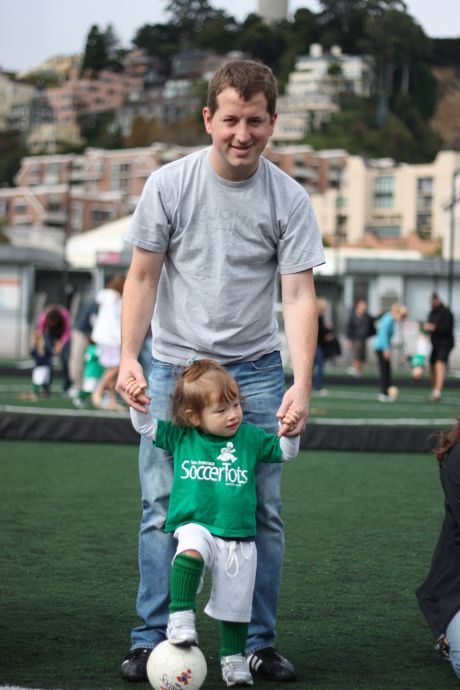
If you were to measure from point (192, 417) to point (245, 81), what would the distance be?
1083mm

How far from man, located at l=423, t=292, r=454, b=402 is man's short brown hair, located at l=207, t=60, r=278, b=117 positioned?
645 inches

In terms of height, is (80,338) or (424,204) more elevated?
(424,204)

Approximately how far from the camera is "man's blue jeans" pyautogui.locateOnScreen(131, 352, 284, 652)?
4184mm

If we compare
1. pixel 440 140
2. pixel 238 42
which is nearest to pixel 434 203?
pixel 440 140

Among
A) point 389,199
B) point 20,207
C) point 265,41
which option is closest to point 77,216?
point 20,207

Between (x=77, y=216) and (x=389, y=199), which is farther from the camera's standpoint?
(x=389, y=199)

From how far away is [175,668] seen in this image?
3760 mm

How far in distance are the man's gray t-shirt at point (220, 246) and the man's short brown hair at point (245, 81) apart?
0.88ft

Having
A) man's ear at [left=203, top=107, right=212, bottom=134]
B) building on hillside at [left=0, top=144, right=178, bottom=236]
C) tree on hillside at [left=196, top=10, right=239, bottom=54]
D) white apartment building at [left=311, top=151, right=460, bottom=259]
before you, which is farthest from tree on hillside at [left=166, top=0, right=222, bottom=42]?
man's ear at [left=203, top=107, right=212, bottom=134]

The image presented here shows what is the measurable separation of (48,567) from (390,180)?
125 m

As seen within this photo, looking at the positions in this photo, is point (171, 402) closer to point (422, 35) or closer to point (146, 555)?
point (146, 555)

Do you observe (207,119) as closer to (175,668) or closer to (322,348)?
(175,668)

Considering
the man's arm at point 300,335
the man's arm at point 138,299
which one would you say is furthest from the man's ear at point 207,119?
the man's arm at point 300,335

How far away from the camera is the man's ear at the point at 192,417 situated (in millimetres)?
4059
